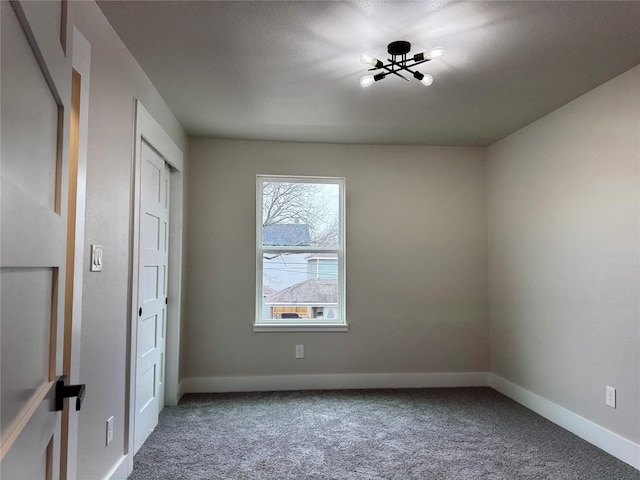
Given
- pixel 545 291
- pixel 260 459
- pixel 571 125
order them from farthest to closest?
pixel 545 291
pixel 571 125
pixel 260 459

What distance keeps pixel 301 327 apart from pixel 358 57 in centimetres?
250

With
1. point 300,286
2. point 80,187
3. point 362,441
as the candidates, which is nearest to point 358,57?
point 80,187

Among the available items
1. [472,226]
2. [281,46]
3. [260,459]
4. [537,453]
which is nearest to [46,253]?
[281,46]

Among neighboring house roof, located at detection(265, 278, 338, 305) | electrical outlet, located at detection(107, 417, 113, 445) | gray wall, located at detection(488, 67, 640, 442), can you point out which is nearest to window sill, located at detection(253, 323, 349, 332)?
neighboring house roof, located at detection(265, 278, 338, 305)

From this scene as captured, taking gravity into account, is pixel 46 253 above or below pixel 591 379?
above

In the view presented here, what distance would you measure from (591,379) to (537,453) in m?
0.63

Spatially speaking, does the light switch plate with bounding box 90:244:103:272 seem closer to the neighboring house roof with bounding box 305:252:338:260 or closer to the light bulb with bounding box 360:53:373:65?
the light bulb with bounding box 360:53:373:65

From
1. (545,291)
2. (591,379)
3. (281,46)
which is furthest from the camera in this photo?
(545,291)

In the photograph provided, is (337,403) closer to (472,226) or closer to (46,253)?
(472,226)

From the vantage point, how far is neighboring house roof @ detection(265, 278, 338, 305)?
4137mm

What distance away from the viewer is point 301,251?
4160 mm

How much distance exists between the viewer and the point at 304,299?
416 cm

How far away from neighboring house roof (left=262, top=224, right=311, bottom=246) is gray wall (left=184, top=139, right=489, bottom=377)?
0.16 m

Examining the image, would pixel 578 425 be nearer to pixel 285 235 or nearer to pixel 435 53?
pixel 435 53
